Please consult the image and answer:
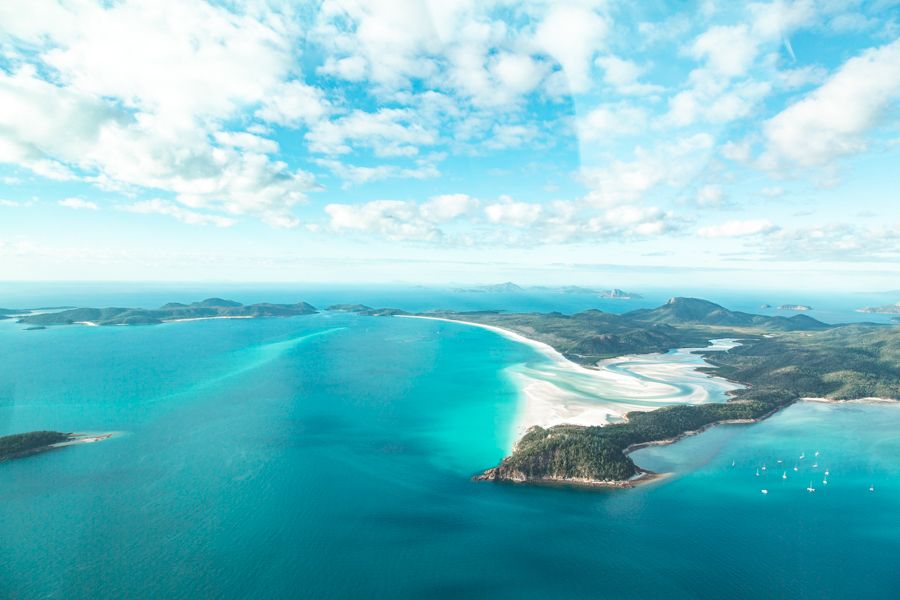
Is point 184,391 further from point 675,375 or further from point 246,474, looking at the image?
point 675,375

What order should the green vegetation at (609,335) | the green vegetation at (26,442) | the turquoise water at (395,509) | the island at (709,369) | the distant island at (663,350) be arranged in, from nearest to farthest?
the turquoise water at (395,509) < the island at (709,369) < the distant island at (663,350) < the green vegetation at (26,442) < the green vegetation at (609,335)

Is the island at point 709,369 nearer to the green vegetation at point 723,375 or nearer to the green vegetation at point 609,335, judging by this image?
the green vegetation at point 723,375

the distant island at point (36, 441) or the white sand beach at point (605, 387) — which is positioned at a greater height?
the distant island at point (36, 441)

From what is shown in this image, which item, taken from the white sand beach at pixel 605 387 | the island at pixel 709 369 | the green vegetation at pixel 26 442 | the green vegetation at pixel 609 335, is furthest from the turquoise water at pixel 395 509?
the green vegetation at pixel 609 335

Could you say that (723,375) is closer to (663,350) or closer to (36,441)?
(663,350)

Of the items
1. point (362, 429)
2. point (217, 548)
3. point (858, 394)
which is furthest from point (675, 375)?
point (217, 548)

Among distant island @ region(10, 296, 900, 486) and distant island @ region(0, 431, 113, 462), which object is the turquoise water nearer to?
distant island @ region(0, 431, 113, 462)

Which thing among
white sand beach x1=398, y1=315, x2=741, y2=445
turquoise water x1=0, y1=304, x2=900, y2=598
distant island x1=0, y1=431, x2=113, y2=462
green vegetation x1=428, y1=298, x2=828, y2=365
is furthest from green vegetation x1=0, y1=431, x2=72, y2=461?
green vegetation x1=428, y1=298, x2=828, y2=365

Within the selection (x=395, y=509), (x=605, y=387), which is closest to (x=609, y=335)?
(x=605, y=387)
